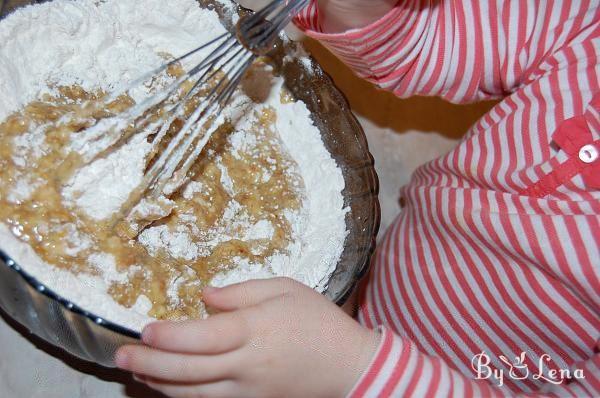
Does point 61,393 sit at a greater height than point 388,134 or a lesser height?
lesser

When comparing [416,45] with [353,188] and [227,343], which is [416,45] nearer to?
[353,188]

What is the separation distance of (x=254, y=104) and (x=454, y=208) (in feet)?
0.79

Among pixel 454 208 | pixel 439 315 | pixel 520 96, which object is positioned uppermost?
pixel 520 96

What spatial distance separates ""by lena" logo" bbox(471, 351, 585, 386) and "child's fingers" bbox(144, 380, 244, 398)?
0.29 meters

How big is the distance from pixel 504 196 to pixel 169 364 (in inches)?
15.0

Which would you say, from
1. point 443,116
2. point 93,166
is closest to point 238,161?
point 93,166

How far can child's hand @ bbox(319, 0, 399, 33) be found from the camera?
1.99 feet

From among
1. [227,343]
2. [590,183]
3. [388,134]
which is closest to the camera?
[227,343]

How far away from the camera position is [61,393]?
0.60 m

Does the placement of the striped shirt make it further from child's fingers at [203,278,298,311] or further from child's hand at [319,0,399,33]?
child's fingers at [203,278,298,311]

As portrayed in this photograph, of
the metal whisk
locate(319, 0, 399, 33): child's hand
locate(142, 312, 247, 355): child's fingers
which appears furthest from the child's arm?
locate(319, 0, 399, 33): child's hand

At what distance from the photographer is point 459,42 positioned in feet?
2.24

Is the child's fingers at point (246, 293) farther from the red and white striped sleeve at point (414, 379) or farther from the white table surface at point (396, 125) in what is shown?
the white table surface at point (396, 125)

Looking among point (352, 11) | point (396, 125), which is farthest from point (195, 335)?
point (396, 125)
